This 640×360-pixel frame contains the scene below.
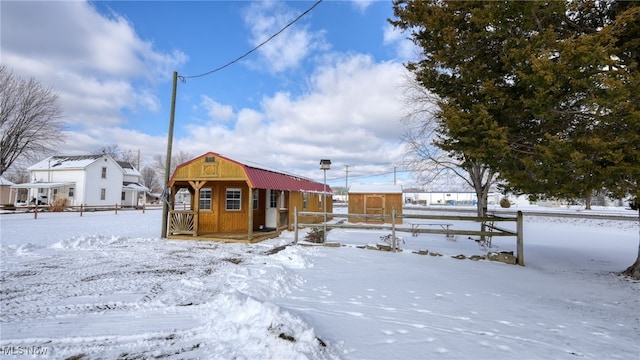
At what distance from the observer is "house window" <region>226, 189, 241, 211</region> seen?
14518 millimetres

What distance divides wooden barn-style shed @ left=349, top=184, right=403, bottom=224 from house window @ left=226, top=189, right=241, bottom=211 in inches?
340

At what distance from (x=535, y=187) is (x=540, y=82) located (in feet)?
8.11

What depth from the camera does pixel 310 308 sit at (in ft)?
Answer: 14.3

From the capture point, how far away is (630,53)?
6.56 meters

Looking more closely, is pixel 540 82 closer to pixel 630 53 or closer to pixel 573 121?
pixel 573 121

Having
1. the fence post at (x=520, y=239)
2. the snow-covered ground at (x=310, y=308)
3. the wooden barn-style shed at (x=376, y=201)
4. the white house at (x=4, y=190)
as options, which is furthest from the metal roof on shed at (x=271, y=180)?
the white house at (x=4, y=190)

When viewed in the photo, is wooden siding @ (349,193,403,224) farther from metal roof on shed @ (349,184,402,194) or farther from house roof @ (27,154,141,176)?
house roof @ (27,154,141,176)

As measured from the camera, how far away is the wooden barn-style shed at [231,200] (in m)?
12.4

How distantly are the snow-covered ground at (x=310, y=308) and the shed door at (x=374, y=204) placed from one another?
39.4 feet

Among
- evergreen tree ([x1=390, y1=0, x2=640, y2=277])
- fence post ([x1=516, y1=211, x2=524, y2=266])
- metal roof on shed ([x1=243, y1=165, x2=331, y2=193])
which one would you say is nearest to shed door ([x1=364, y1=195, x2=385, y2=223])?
metal roof on shed ([x1=243, y1=165, x2=331, y2=193])

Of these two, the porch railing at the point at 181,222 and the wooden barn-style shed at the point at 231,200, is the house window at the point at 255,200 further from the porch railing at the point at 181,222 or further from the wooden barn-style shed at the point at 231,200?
the porch railing at the point at 181,222

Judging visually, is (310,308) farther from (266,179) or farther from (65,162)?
(65,162)

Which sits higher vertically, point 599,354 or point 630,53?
point 630,53

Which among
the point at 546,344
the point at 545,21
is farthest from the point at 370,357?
the point at 545,21
